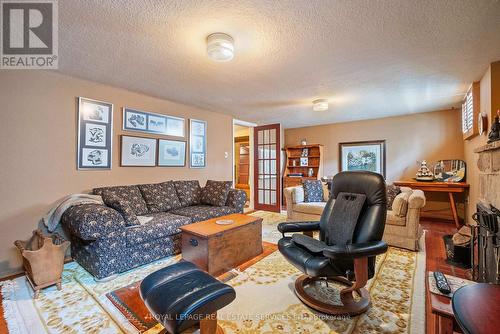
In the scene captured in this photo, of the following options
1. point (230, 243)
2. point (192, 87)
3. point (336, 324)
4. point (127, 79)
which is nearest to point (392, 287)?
point (336, 324)

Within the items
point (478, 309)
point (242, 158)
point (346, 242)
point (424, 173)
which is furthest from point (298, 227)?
point (242, 158)

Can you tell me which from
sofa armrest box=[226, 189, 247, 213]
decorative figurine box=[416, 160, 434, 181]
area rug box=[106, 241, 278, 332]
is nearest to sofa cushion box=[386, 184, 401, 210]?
decorative figurine box=[416, 160, 434, 181]

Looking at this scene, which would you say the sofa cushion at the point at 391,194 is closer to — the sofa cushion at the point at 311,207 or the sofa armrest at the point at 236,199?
the sofa cushion at the point at 311,207

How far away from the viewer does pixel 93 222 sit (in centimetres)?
207

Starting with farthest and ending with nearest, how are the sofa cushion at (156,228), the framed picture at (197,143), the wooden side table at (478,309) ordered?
the framed picture at (197,143) → the sofa cushion at (156,228) → the wooden side table at (478,309)

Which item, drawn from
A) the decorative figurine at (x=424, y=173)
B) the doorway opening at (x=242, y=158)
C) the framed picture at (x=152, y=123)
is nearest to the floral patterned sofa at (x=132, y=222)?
the framed picture at (x=152, y=123)

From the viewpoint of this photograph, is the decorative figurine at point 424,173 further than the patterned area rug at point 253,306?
Yes

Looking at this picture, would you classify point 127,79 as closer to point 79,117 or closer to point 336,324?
point 79,117

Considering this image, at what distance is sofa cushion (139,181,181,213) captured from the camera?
3160 millimetres

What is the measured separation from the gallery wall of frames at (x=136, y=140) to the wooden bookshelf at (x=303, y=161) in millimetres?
2671

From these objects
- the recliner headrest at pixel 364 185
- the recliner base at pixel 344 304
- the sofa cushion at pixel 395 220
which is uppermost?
the recliner headrest at pixel 364 185

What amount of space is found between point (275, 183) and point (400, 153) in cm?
291

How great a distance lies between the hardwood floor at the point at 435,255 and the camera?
5.07 feet

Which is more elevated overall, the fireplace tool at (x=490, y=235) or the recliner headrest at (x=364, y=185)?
the recliner headrest at (x=364, y=185)
